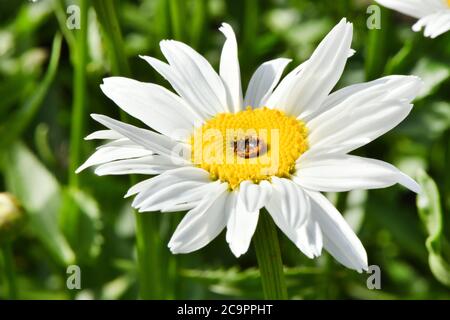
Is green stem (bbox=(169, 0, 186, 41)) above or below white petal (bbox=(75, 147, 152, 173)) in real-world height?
above

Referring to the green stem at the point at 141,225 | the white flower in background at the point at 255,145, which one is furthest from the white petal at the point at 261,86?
the green stem at the point at 141,225

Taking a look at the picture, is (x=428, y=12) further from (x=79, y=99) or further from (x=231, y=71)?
(x=79, y=99)

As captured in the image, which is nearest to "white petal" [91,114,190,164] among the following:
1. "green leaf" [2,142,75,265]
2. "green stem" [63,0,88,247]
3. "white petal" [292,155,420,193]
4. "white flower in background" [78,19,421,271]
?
"white flower in background" [78,19,421,271]

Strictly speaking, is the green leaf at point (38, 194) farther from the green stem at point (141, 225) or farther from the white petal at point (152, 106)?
the white petal at point (152, 106)

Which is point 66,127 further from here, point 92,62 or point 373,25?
point 373,25

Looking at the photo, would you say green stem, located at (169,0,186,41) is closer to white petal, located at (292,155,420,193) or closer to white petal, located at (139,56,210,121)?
white petal, located at (139,56,210,121)

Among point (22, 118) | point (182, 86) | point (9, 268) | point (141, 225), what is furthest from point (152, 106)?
point (22, 118)

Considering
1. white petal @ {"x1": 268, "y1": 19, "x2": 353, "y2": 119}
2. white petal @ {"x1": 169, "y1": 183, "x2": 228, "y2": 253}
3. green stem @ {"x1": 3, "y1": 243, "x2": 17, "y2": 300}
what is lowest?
green stem @ {"x1": 3, "y1": 243, "x2": 17, "y2": 300}
